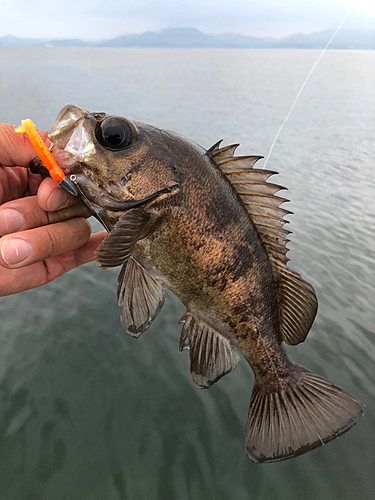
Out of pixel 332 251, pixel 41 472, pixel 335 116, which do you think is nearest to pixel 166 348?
pixel 41 472

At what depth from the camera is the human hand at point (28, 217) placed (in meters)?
1.90

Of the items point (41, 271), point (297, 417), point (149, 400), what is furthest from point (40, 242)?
point (149, 400)

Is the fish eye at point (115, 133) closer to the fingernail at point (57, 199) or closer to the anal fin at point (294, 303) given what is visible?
the fingernail at point (57, 199)

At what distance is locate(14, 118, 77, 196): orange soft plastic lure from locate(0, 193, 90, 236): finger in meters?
0.41

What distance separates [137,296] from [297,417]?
3.92 feet

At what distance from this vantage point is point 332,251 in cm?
709

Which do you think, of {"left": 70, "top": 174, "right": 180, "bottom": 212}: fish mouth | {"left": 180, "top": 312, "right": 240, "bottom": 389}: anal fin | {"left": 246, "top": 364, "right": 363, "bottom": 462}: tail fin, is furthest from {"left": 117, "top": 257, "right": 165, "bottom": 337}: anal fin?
{"left": 246, "top": 364, "right": 363, "bottom": 462}: tail fin

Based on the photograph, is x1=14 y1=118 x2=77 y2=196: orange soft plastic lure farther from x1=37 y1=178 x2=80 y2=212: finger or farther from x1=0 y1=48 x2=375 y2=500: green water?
x1=0 y1=48 x2=375 y2=500: green water

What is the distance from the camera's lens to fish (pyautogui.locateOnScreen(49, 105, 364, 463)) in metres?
1.72

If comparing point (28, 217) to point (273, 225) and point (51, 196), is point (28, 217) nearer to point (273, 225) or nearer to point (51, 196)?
point (51, 196)

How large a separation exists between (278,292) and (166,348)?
9.64 feet

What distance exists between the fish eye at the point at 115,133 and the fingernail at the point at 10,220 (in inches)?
28.3

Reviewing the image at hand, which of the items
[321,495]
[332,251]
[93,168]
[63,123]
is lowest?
[321,495]

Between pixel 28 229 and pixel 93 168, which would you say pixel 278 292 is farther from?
pixel 28 229
